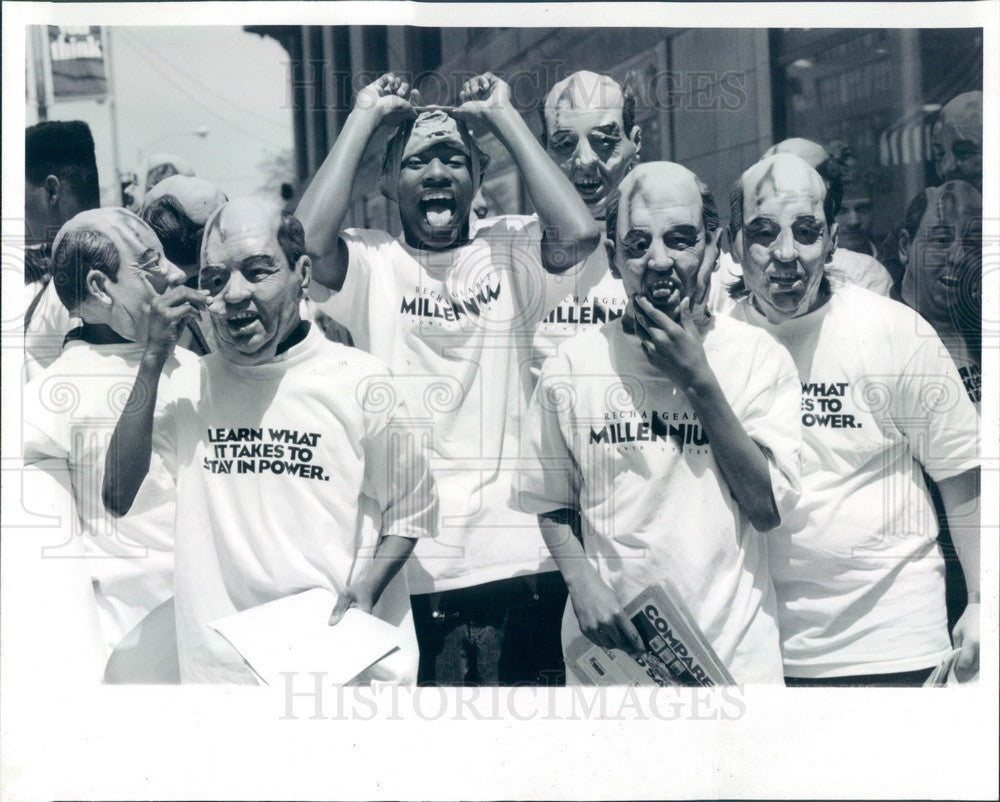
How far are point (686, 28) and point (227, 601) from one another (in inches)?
88.3

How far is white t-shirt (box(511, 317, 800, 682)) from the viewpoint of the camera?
331 cm

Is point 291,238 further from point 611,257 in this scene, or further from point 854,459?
point 854,459

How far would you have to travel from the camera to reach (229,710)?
338 centimetres

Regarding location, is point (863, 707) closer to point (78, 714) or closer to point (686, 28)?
point (686, 28)

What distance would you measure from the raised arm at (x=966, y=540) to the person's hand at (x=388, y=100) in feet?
6.68

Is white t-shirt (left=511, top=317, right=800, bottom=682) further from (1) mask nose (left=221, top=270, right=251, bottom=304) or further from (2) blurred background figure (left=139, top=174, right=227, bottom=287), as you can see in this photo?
(2) blurred background figure (left=139, top=174, right=227, bottom=287)

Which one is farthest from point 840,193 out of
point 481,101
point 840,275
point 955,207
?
point 481,101

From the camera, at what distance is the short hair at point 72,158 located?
3.33m

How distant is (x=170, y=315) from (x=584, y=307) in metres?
1.26

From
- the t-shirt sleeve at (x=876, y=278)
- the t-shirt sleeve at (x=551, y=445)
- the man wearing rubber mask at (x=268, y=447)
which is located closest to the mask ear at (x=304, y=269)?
the man wearing rubber mask at (x=268, y=447)

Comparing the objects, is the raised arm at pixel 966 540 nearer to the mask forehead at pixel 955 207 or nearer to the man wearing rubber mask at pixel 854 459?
the man wearing rubber mask at pixel 854 459

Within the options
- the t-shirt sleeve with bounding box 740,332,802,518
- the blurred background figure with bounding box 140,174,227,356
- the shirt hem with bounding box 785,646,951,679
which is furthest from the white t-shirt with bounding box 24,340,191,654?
the shirt hem with bounding box 785,646,951,679

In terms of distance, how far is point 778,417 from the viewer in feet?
11.0

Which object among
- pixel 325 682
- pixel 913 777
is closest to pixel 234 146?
pixel 325 682
